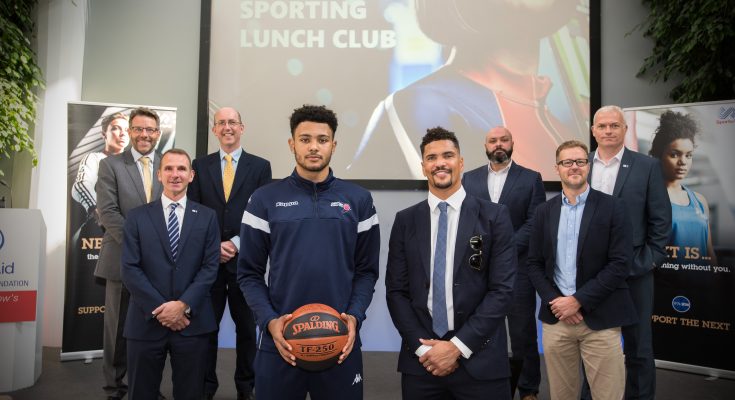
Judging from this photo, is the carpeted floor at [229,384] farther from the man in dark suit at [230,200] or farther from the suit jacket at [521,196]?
the suit jacket at [521,196]

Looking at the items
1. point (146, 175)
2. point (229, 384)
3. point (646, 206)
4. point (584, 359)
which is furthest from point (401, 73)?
point (584, 359)

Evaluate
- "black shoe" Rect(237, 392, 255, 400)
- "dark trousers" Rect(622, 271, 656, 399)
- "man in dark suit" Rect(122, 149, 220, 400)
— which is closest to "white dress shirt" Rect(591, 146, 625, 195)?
"dark trousers" Rect(622, 271, 656, 399)

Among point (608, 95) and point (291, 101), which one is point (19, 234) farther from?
point (608, 95)

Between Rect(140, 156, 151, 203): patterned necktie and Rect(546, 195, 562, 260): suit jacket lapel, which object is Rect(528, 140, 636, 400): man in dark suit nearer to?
Rect(546, 195, 562, 260): suit jacket lapel

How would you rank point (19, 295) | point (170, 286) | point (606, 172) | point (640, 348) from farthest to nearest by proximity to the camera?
1. point (19, 295)
2. point (606, 172)
3. point (640, 348)
4. point (170, 286)

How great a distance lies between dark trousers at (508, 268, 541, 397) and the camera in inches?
133

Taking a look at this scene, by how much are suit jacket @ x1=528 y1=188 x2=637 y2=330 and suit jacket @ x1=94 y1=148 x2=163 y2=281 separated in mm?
2345

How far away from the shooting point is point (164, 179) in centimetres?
282

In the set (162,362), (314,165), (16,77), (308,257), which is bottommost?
(162,362)

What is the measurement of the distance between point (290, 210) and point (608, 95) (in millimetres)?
4095

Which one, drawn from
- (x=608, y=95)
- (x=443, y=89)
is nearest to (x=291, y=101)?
(x=443, y=89)

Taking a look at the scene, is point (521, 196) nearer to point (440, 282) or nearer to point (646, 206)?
Answer: point (646, 206)

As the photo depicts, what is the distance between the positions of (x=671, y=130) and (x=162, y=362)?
4151mm

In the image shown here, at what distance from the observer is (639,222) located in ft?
9.62
